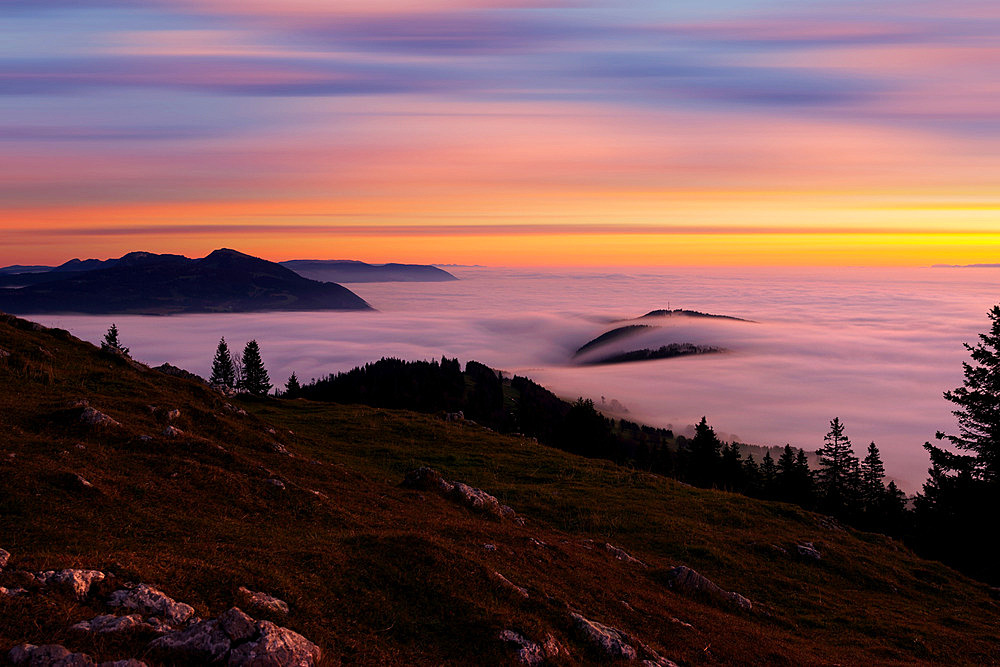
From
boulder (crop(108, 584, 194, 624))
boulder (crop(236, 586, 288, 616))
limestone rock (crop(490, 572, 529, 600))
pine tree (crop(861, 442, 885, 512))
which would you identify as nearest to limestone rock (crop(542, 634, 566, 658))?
limestone rock (crop(490, 572, 529, 600))

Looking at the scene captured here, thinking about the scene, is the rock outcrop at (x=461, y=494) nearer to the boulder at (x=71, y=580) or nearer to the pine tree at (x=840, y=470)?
the boulder at (x=71, y=580)

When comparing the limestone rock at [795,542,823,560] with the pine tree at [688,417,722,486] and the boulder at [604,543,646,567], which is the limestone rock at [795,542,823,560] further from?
the pine tree at [688,417,722,486]

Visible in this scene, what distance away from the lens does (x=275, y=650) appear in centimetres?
891

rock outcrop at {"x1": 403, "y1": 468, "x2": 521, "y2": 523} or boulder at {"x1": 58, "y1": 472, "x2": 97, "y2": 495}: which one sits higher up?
boulder at {"x1": 58, "y1": 472, "x2": 97, "y2": 495}

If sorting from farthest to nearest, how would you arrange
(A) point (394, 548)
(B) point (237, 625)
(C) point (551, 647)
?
1. (A) point (394, 548)
2. (C) point (551, 647)
3. (B) point (237, 625)

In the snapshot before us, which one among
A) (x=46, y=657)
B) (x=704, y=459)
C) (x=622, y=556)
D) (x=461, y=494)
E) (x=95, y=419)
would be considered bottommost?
(x=704, y=459)

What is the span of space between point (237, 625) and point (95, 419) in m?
14.9

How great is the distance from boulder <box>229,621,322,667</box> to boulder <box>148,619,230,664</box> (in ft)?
0.83

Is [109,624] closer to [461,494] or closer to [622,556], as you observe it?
[461,494]

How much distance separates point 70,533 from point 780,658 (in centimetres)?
1779

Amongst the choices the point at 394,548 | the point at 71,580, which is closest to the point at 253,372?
the point at 394,548

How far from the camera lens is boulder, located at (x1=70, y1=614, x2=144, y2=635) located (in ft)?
27.8

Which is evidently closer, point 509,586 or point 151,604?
point 151,604

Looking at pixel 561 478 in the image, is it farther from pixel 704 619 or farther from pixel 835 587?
pixel 704 619
